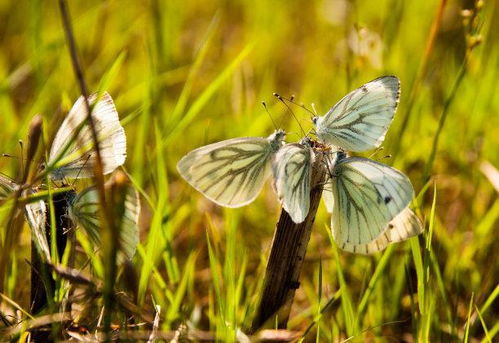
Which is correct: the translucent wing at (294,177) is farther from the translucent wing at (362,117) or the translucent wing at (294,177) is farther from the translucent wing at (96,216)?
the translucent wing at (96,216)

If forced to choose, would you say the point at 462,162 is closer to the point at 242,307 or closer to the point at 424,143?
the point at 424,143

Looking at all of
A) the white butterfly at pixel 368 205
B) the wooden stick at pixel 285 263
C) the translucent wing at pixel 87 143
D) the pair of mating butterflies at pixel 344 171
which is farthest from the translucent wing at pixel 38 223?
the white butterfly at pixel 368 205

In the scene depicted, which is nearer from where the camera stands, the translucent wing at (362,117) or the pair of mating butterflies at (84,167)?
the pair of mating butterflies at (84,167)

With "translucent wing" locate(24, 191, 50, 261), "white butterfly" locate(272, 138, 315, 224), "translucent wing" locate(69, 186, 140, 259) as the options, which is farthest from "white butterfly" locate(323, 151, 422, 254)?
"translucent wing" locate(24, 191, 50, 261)

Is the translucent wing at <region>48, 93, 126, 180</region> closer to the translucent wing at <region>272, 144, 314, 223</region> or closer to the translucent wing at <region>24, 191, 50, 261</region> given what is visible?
the translucent wing at <region>24, 191, 50, 261</region>

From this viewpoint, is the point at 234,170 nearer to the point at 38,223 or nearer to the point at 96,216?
the point at 96,216
